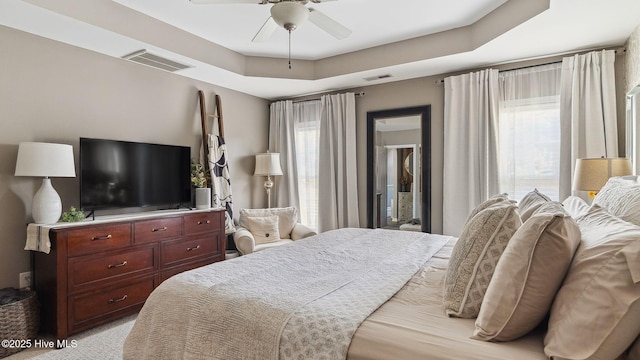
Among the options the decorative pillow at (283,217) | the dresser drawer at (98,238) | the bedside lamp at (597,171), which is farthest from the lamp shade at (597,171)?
the dresser drawer at (98,238)

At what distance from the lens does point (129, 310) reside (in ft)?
9.86

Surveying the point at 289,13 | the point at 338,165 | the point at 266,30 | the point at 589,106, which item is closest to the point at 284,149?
the point at 338,165

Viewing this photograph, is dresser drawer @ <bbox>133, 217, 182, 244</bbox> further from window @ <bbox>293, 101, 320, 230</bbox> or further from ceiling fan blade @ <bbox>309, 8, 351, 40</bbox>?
ceiling fan blade @ <bbox>309, 8, 351, 40</bbox>

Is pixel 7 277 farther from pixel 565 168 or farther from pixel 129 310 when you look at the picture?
pixel 565 168

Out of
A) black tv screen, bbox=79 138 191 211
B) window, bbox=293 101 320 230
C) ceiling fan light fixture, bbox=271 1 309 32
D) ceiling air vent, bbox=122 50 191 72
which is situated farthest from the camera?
window, bbox=293 101 320 230

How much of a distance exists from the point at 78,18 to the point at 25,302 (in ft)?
7.08

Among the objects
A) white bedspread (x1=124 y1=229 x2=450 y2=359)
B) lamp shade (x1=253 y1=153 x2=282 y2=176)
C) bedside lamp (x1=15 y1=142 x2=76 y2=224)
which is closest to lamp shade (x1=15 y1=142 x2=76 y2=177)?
bedside lamp (x1=15 y1=142 x2=76 y2=224)

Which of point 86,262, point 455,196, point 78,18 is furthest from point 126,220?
point 455,196

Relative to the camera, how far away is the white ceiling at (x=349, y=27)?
2605 mm

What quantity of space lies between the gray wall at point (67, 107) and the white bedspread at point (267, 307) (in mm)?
1975

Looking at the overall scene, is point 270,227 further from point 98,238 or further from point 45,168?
point 45,168

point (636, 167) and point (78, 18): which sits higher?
point (78, 18)

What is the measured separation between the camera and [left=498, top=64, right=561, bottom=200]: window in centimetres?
343

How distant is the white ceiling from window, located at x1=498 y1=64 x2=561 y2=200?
0.25 meters
